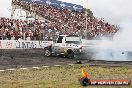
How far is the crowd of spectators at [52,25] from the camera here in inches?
1586

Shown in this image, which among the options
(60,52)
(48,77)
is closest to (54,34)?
(60,52)

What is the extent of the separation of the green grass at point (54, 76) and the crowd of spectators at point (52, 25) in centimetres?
1596

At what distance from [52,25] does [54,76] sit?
28173 millimetres

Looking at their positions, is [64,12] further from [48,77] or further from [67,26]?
[48,77]

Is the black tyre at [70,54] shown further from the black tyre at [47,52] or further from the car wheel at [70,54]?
the black tyre at [47,52]

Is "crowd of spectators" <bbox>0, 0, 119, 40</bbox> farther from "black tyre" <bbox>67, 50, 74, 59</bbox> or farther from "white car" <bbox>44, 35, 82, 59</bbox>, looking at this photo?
"black tyre" <bbox>67, 50, 74, 59</bbox>

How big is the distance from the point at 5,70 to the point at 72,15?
35.4m

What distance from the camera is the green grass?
1577 cm

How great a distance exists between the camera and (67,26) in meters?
49.5

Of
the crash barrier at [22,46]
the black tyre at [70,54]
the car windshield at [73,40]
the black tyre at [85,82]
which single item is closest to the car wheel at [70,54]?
the black tyre at [70,54]

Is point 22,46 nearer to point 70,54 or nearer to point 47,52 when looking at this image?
point 47,52

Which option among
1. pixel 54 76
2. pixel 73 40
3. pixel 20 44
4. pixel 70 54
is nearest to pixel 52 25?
pixel 20 44

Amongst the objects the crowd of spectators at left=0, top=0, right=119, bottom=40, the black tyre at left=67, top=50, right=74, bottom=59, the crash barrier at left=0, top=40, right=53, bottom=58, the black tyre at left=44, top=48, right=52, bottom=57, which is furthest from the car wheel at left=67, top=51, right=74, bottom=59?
the crash barrier at left=0, top=40, right=53, bottom=58

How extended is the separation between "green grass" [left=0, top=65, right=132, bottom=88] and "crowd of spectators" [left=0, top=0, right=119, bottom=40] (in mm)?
15962
